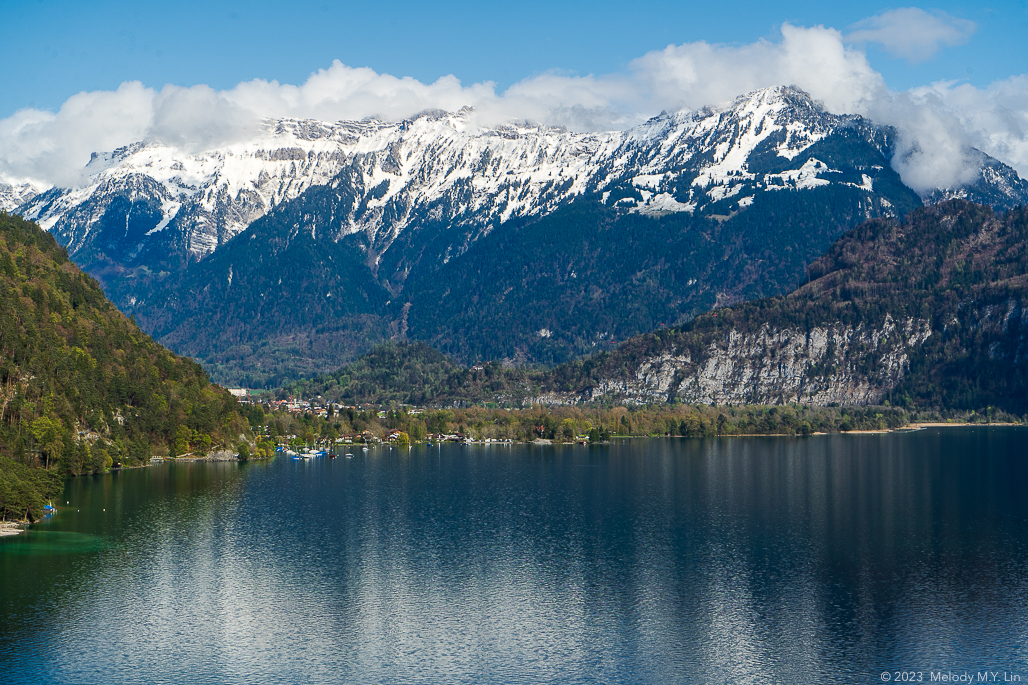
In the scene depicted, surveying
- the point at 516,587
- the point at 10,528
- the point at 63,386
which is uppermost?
the point at 63,386

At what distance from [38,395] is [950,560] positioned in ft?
388

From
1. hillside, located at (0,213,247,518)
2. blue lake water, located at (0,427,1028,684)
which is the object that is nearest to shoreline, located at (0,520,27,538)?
blue lake water, located at (0,427,1028,684)

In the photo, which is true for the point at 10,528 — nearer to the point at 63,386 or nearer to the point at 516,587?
the point at 516,587

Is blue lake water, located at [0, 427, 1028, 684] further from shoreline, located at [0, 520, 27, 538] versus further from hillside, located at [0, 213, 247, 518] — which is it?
hillside, located at [0, 213, 247, 518]

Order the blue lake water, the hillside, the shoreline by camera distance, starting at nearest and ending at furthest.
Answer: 1. the blue lake water
2. the shoreline
3. the hillside

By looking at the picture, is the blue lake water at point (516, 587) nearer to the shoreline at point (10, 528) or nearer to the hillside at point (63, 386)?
the shoreline at point (10, 528)

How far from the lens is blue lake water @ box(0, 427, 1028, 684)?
74000 mm

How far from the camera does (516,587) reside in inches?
3676

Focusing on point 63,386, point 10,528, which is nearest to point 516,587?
point 10,528

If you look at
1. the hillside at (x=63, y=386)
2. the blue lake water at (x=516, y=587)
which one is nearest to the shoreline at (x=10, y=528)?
the blue lake water at (x=516, y=587)

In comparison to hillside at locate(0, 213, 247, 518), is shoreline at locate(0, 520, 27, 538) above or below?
below

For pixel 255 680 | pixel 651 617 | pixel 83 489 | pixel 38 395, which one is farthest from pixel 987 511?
pixel 38 395

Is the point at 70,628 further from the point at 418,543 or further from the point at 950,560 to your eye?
the point at 950,560

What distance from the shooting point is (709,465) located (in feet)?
655
